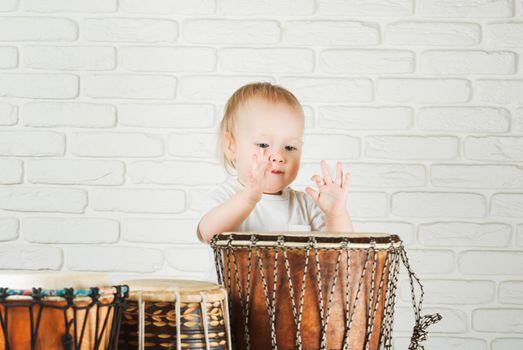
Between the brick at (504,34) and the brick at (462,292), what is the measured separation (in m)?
0.81

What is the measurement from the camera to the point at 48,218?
7.91 ft

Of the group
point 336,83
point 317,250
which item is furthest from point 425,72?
point 317,250

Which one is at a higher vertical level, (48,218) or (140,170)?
(140,170)

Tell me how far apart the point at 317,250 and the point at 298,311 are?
0.13m

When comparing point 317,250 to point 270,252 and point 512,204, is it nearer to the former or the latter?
point 270,252

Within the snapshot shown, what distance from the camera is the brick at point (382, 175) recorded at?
237 cm

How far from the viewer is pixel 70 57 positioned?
245 centimetres

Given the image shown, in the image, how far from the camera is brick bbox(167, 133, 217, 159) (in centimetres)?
238

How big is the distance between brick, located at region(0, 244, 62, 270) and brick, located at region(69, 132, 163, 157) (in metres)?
0.35

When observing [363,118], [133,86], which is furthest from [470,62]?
[133,86]

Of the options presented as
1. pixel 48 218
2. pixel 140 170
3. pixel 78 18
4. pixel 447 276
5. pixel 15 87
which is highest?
pixel 78 18

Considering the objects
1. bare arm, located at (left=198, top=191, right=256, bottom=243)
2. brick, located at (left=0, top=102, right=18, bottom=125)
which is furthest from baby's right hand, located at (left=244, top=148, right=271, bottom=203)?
brick, located at (left=0, top=102, right=18, bottom=125)

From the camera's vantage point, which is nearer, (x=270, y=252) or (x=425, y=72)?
(x=270, y=252)

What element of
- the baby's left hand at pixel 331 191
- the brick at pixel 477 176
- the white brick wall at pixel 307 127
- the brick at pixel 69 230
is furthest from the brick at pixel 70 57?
the brick at pixel 477 176
